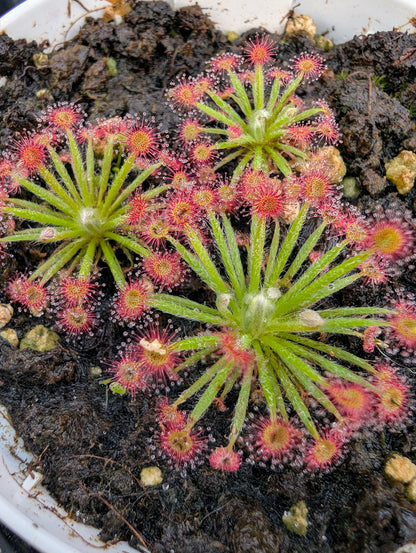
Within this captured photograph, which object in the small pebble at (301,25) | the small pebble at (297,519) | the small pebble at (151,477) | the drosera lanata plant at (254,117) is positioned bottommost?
the small pebble at (151,477)

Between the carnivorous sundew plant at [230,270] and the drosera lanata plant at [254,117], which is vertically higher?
the drosera lanata plant at [254,117]

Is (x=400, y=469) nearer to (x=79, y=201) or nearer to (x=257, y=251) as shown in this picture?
(x=257, y=251)

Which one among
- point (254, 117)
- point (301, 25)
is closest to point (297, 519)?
point (254, 117)

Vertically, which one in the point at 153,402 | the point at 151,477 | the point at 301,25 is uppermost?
the point at 301,25

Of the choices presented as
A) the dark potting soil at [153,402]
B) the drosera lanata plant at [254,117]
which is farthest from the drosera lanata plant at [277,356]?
the drosera lanata plant at [254,117]

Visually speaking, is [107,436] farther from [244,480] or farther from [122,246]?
[122,246]

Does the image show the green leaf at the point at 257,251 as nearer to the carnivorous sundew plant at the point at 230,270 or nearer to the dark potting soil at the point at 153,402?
the carnivorous sundew plant at the point at 230,270

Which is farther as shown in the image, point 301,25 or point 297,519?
point 301,25

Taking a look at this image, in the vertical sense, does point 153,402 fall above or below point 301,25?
below
